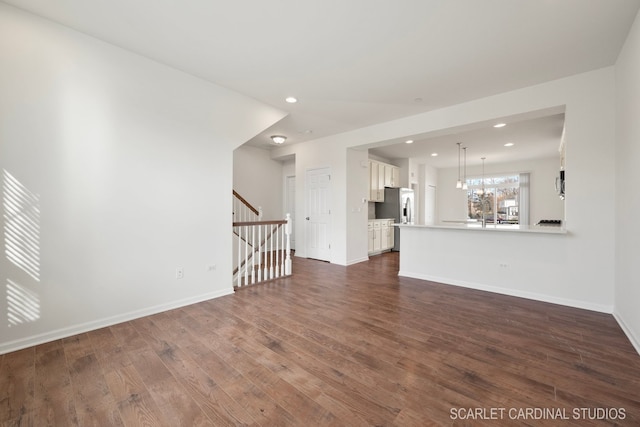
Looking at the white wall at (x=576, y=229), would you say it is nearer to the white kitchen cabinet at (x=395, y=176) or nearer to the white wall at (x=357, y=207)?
the white wall at (x=357, y=207)

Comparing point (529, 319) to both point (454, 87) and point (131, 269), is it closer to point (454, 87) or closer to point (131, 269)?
point (454, 87)

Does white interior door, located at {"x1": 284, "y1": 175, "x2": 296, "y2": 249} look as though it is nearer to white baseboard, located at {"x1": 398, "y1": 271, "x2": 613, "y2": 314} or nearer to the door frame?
the door frame

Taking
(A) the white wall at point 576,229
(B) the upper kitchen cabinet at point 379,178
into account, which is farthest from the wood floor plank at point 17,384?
(B) the upper kitchen cabinet at point 379,178

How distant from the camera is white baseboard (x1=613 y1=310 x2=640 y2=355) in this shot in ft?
7.31

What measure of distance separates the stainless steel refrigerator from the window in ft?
8.03

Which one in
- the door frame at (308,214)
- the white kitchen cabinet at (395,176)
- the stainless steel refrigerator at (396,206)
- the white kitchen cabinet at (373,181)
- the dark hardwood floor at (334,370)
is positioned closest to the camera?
the dark hardwood floor at (334,370)

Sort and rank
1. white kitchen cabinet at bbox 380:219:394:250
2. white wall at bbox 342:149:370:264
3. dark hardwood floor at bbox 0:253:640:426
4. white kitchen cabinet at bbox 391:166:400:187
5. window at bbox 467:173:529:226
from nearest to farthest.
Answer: dark hardwood floor at bbox 0:253:640:426 < white wall at bbox 342:149:370:264 < white kitchen cabinet at bbox 380:219:394:250 < white kitchen cabinet at bbox 391:166:400:187 < window at bbox 467:173:529:226

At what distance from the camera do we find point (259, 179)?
7066mm

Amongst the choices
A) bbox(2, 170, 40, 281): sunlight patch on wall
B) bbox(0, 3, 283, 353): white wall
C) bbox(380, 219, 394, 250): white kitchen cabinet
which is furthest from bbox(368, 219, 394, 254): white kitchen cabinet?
bbox(2, 170, 40, 281): sunlight patch on wall

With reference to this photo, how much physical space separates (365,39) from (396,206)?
5.13 m

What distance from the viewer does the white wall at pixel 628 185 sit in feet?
7.34

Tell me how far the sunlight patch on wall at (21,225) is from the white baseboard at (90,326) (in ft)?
1.72

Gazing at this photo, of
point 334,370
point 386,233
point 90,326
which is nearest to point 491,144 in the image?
point 386,233

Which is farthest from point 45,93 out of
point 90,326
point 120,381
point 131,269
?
point 120,381
